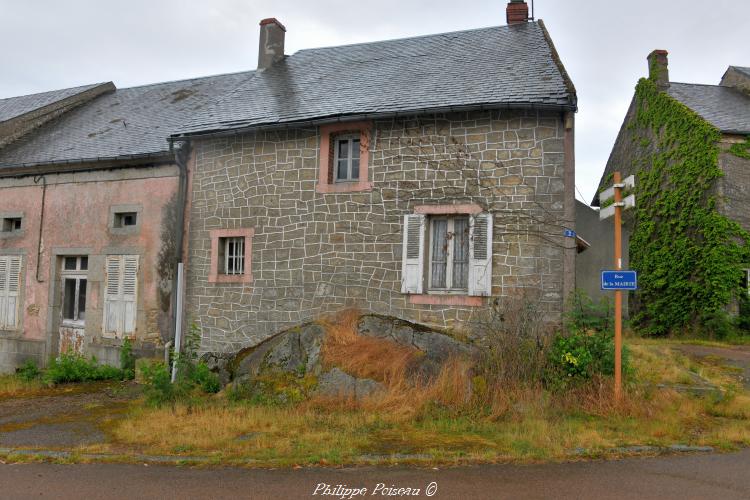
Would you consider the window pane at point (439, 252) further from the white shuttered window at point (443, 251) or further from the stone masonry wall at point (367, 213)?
the stone masonry wall at point (367, 213)

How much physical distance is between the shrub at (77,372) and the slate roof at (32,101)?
8.09m

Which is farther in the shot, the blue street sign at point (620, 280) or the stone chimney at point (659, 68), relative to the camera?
the stone chimney at point (659, 68)

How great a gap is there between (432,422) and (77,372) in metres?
7.85

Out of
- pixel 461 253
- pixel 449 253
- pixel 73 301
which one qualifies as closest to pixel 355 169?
pixel 449 253

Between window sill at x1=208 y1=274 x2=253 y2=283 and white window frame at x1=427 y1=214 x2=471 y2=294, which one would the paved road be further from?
window sill at x1=208 y1=274 x2=253 y2=283

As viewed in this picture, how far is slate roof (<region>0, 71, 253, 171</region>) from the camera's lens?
13297 mm

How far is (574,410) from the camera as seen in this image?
8.05 m

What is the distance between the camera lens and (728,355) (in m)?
13.2

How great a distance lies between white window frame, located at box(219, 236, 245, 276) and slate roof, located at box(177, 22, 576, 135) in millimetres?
2034

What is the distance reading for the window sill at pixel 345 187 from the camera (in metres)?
10.6

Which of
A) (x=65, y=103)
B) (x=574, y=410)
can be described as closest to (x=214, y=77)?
(x=65, y=103)

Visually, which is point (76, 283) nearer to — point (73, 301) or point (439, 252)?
point (73, 301)

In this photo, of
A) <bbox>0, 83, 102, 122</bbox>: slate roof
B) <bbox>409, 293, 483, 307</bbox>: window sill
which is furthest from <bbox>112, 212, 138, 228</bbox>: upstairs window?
<bbox>409, 293, 483, 307</bbox>: window sill

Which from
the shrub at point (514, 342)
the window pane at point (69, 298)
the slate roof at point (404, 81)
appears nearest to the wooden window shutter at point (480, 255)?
the shrub at point (514, 342)
